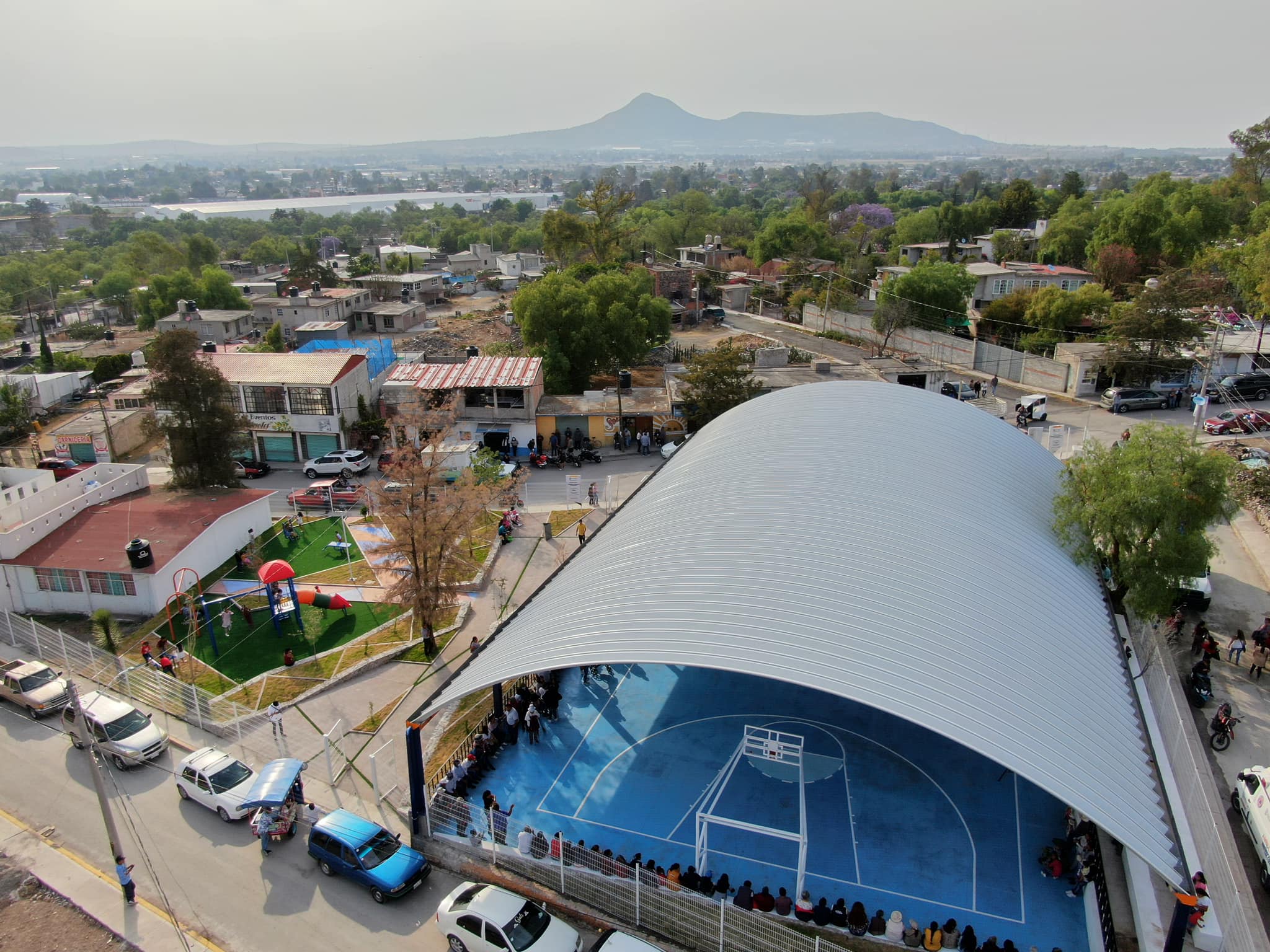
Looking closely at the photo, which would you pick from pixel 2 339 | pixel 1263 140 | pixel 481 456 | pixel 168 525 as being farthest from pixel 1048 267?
pixel 2 339

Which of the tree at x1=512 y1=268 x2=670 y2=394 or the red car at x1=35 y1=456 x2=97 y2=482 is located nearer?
the red car at x1=35 y1=456 x2=97 y2=482

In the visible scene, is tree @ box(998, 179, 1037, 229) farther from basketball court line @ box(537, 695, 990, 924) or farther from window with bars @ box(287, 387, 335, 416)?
basketball court line @ box(537, 695, 990, 924)

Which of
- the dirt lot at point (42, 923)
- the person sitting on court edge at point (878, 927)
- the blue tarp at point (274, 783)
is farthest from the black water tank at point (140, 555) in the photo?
the person sitting on court edge at point (878, 927)

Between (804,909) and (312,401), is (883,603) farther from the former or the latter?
(312,401)

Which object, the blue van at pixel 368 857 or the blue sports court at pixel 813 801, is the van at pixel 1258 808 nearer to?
the blue sports court at pixel 813 801

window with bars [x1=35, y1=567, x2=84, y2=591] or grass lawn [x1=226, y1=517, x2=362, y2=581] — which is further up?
window with bars [x1=35, y1=567, x2=84, y2=591]

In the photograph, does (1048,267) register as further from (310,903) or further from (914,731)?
(310,903)

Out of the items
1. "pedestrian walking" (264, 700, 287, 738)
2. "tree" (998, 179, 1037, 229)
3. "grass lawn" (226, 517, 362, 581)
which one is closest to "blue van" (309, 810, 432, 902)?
"pedestrian walking" (264, 700, 287, 738)
